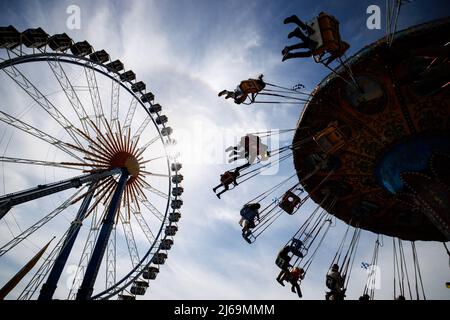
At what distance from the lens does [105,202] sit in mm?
18641

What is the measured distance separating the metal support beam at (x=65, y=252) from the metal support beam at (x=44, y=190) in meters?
0.91

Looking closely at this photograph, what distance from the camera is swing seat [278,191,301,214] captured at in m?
12.5

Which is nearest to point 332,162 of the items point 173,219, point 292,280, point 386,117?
point 386,117

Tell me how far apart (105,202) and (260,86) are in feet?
47.0

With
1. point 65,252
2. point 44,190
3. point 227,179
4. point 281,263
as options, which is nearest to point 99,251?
point 65,252

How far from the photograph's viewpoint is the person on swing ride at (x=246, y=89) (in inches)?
412

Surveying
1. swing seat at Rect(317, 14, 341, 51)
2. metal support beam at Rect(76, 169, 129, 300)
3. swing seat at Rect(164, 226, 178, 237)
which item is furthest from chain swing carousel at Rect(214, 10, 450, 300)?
swing seat at Rect(164, 226, 178, 237)

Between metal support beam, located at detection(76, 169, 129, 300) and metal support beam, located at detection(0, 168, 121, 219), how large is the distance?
4.95 feet

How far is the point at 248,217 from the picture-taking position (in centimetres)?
1168

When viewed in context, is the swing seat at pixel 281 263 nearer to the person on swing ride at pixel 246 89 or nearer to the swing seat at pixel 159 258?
the person on swing ride at pixel 246 89

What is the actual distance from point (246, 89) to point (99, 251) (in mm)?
12557

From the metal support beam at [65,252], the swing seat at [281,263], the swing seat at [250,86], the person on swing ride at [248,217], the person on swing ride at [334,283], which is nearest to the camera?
the person on swing ride at [334,283]

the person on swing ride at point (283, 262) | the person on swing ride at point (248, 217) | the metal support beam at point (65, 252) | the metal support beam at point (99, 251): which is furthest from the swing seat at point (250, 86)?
the metal support beam at point (65, 252)
